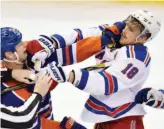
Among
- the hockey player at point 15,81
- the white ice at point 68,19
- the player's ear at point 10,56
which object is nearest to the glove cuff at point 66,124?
the hockey player at point 15,81

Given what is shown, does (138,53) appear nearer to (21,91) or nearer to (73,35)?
(73,35)

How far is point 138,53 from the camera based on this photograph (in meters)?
1.74

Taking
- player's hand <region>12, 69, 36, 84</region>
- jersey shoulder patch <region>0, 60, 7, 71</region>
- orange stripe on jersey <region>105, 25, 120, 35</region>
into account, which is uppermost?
orange stripe on jersey <region>105, 25, 120, 35</region>

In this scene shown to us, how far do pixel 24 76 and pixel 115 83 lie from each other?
1.08 feet

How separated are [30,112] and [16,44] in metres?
0.24

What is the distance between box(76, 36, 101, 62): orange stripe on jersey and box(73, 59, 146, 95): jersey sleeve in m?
0.09

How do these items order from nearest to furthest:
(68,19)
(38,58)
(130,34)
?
(38,58) < (130,34) < (68,19)

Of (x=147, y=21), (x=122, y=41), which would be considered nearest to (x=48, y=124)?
(x=122, y=41)

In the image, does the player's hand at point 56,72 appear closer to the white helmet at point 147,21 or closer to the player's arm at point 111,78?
A: the player's arm at point 111,78

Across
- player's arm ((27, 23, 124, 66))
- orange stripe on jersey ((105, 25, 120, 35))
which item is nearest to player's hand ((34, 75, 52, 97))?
player's arm ((27, 23, 124, 66))

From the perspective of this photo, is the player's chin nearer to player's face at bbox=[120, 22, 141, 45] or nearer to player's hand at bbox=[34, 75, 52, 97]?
player's face at bbox=[120, 22, 141, 45]

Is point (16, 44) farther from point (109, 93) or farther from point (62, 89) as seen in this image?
point (62, 89)

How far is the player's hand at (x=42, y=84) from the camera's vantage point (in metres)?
1.58

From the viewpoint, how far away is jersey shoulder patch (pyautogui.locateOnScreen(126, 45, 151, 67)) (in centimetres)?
173
